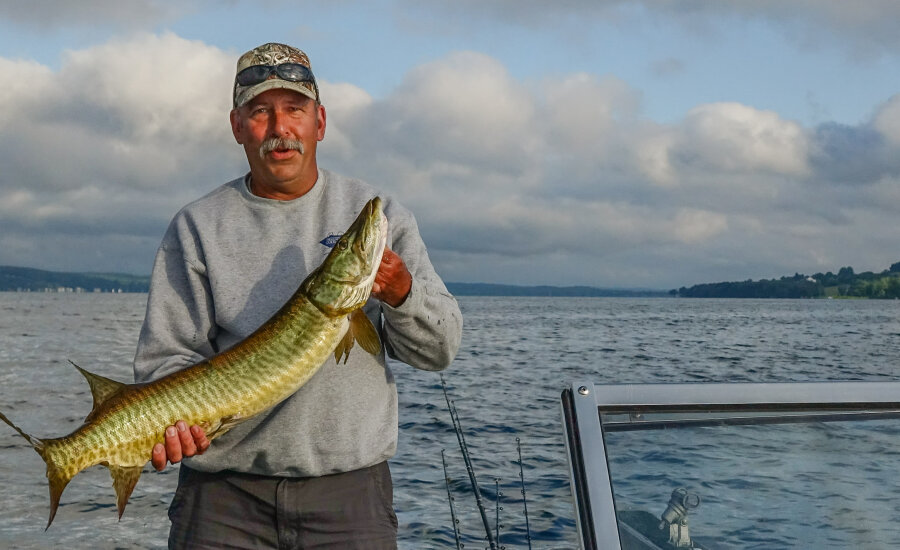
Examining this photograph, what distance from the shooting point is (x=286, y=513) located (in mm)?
3174

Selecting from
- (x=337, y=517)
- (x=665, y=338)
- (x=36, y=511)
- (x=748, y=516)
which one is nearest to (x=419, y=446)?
(x=36, y=511)

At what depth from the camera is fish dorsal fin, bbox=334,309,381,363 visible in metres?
3.10

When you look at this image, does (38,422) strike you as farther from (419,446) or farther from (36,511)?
(419,446)

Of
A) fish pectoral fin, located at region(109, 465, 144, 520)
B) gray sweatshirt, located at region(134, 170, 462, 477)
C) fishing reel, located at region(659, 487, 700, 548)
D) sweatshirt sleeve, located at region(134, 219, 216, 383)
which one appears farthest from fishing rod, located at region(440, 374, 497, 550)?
fishing reel, located at region(659, 487, 700, 548)

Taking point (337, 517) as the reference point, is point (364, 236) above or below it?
above

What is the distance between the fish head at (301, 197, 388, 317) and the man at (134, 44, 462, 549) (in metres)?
0.07

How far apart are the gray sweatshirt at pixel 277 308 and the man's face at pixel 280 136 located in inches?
3.3

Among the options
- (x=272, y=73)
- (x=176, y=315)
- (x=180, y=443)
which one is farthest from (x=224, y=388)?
(x=272, y=73)

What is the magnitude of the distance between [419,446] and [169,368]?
41.0 ft

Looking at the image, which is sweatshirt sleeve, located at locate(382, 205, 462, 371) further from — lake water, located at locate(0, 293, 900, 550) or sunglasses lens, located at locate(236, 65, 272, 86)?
lake water, located at locate(0, 293, 900, 550)

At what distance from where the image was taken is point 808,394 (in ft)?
7.01

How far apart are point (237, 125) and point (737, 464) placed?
2.27m

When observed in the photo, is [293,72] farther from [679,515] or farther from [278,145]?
[679,515]

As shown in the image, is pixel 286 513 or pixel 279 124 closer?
pixel 286 513
